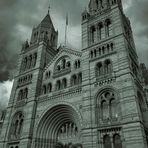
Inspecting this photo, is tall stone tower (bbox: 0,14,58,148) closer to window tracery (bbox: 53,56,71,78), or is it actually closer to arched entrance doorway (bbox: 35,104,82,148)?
arched entrance doorway (bbox: 35,104,82,148)

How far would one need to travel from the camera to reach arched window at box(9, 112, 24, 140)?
79.1ft

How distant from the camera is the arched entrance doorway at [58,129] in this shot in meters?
21.9

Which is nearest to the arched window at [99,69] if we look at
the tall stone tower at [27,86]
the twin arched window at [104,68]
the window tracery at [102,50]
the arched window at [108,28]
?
the twin arched window at [104,68]

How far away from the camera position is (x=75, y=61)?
24812 millimetres

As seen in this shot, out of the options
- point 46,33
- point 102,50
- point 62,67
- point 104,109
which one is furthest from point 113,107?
point 46,33

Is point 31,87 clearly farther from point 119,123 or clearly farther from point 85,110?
point 119,123

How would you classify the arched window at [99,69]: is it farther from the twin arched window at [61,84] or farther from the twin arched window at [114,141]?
the twin arched window at [114,141]

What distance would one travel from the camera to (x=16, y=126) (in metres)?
25.2

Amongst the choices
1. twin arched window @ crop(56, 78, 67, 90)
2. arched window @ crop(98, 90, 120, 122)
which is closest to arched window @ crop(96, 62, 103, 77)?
arched window @ crop(98, 90, 120, 122)

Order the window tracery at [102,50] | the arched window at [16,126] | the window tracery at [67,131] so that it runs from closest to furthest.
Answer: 1. the window tracery at [102,50]
2. the window tracery at [67,131]
3. the arched window at [16,126]

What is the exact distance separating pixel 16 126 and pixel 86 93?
11.8 m

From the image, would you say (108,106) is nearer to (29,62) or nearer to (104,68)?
(104,68)

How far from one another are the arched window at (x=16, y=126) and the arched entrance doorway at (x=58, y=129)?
11.7ft

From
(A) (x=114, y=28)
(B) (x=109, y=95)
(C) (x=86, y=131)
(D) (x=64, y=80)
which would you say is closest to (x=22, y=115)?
(D) (x=64, y=80)
